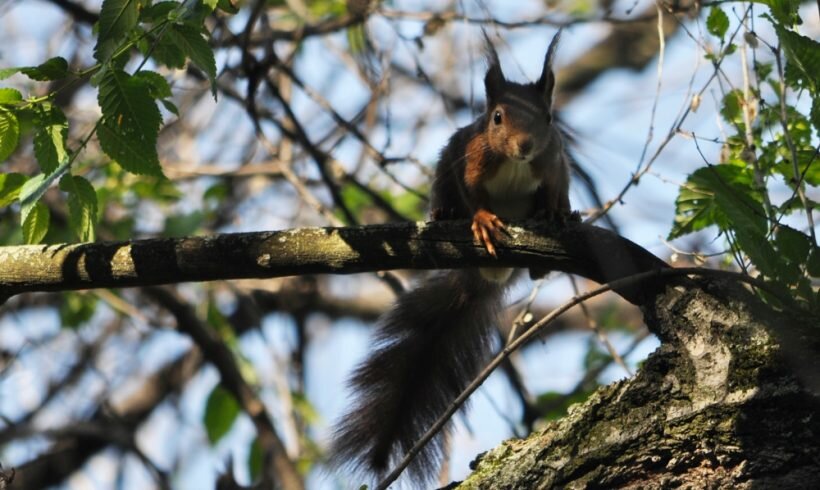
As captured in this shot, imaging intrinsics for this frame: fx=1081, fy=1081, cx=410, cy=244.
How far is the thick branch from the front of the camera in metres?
2.81

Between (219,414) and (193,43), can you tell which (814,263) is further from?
(219,414)

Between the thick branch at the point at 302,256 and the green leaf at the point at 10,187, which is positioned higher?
the green leaf at the point at 10,187

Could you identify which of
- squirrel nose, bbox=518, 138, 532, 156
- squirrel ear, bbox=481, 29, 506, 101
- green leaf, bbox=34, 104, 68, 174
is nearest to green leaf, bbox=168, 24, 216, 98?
green leaf, bbox=34, 104, 68, 174

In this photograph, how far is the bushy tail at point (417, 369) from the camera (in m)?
3.33

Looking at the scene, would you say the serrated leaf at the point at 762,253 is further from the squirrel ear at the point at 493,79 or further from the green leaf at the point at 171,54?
the squirrel ear at the point at 493,79

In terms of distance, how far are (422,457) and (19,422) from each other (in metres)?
3.79

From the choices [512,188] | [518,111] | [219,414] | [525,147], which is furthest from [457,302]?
[219,414]

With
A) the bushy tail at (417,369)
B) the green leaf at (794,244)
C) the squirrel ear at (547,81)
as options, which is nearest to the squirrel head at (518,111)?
the squirrel ear at (547,81)

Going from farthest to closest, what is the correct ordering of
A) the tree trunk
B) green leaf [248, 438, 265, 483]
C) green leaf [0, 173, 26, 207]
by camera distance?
green leaf [248, 438, 265, 483] → green leaf [0, 173, 26, 207] → the tree trunk

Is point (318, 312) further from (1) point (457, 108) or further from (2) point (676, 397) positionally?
(2) point (676, 397)

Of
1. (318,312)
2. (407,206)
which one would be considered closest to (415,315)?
(407,206)

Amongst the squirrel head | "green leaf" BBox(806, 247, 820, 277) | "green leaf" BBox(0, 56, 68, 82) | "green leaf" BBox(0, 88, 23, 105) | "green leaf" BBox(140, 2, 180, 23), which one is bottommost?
"green leaf" BBox(806, 247, 820, 277)

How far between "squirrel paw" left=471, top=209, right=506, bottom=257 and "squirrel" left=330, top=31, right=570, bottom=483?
0.08 m

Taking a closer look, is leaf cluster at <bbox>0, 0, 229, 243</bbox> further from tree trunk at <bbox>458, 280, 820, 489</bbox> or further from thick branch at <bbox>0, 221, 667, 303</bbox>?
tree trunk at <bbox>458, 280, 820, 489</bbox>
